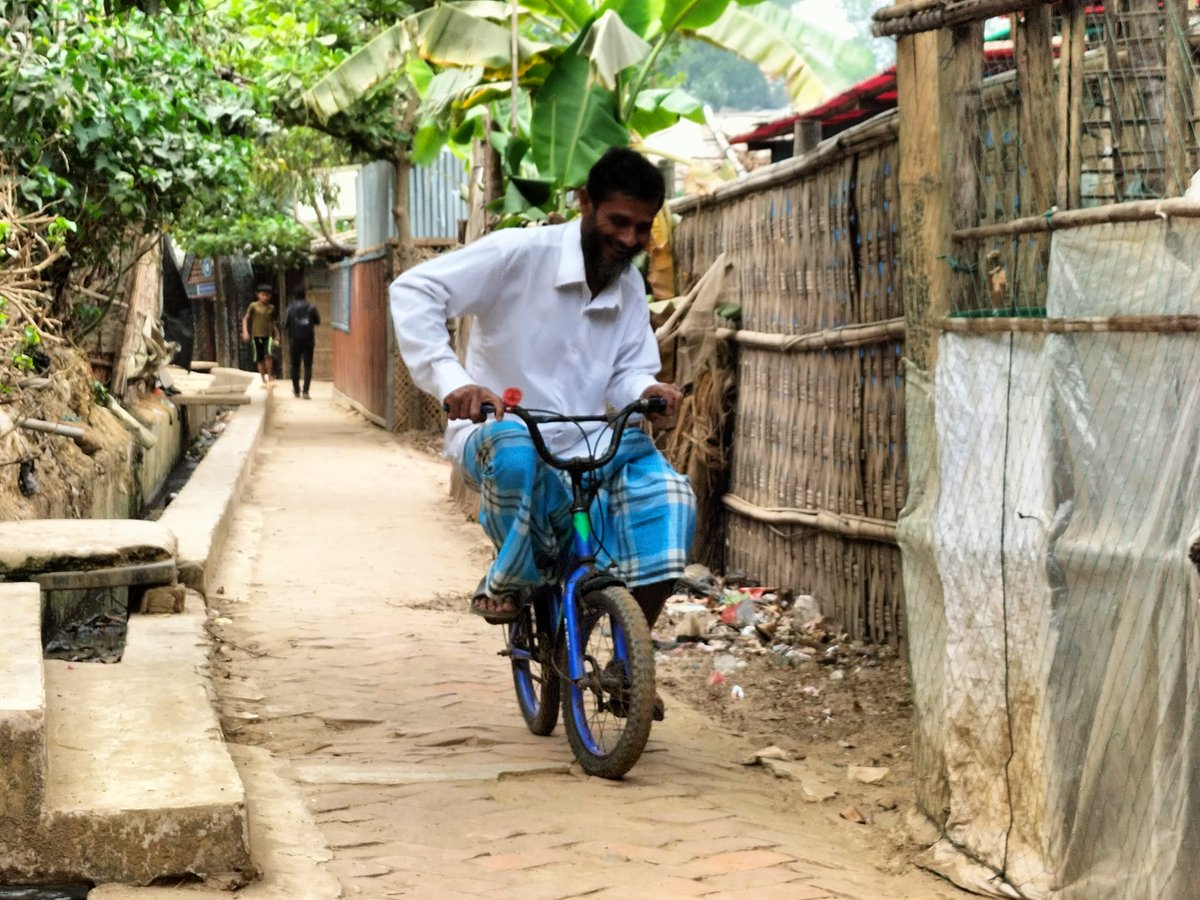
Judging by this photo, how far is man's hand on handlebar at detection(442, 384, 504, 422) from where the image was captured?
14.5 feet

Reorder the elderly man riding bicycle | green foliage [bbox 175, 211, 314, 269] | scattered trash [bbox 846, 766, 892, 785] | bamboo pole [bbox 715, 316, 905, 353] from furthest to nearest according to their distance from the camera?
green foliage [bbox 175, 211, 314, 269]
bamboo pole [bbox 715, 316, 905, 353]
scattered trash [bbox 846, 766, 892, 785]
the elderly man riding bicycle

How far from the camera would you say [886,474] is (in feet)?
20.9

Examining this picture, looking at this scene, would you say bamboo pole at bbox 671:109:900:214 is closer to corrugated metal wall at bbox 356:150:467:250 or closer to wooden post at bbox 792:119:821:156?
wooden post at bbox 792:119:821:156

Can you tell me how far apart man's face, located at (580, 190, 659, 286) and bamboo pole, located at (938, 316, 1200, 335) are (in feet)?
3.51

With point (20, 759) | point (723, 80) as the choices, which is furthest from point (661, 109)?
point (723, 80)

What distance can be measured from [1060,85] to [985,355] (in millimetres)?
675

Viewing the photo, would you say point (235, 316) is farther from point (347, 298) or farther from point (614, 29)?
point (614, 29)

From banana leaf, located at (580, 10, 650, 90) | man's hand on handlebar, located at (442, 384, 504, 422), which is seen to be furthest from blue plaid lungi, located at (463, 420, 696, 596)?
banana leaf, located at (580, 10, 650, 90)

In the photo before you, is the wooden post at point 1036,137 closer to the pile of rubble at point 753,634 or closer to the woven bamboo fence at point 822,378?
the woven bamboo fence at point 822,378

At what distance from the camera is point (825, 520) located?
274 inches

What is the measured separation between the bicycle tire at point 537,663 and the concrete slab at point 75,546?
2183 mm

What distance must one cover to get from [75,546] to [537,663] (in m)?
2.47

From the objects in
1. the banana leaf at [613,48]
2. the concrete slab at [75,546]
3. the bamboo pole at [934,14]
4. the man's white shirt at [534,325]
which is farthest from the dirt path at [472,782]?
the banana leaf at [613,48]

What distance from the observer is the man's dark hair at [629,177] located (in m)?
4.58
